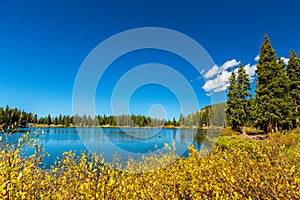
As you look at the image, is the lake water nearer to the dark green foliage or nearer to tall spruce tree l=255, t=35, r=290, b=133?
the dark green foliage

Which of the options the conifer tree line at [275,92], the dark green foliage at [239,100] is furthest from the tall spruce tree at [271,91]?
the dark green foliage at [239,100]

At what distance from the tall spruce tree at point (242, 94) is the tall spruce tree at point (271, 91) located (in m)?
3.89

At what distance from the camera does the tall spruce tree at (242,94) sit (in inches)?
1228

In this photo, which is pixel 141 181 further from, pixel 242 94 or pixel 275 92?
pixel 242 94

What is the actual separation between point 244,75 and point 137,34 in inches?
996

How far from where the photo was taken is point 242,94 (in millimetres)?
31656

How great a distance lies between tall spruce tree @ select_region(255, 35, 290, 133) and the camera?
24.8m

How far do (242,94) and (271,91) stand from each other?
20.2 feet

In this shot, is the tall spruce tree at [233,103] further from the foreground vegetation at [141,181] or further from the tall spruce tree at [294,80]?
the foreground vegetation at [141,181]

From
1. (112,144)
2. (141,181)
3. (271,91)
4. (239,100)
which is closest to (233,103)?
(239,100)

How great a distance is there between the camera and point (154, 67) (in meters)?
14.8

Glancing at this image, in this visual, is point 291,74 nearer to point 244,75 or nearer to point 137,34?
point 244,75

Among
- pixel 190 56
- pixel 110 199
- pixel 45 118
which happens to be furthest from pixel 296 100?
pixel 45 118

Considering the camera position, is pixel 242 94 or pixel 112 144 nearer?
pixel 112 144
